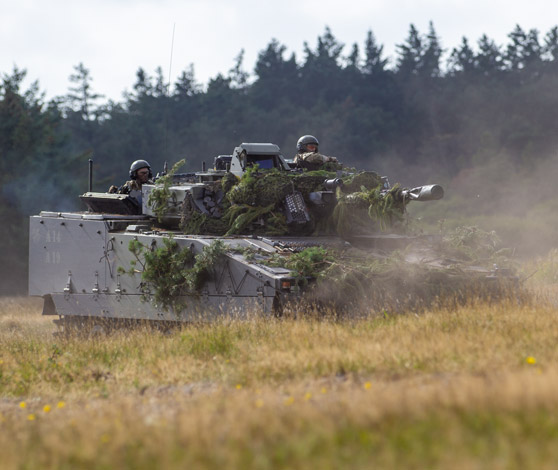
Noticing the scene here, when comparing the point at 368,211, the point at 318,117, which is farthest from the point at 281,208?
the point at 318,117

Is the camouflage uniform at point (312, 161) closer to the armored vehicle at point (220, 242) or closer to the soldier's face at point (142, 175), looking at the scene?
the armored vehicle at point (220, 242)

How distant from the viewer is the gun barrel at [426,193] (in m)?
11.7

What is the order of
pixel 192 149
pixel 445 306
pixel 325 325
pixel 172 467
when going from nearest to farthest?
pixel 172 467, pixel 325 325, pixel 445 306, pixel 192 149

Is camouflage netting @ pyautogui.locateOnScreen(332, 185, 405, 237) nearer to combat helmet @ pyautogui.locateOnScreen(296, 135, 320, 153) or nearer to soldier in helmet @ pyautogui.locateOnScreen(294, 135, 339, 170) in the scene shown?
soldier in helmet @ pyautogui.locateOnScreen(294, 135, 339, 170)

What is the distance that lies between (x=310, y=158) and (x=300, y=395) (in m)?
7.45

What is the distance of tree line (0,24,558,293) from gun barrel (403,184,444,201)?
25742 mm

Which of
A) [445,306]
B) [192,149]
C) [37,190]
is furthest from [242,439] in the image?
[192,149]

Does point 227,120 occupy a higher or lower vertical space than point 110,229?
higher

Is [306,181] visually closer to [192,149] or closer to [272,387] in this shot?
[272,387]

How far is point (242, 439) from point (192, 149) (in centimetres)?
4575

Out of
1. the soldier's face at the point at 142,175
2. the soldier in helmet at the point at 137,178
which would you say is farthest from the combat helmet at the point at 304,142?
the soldier's face at the point at 142,175

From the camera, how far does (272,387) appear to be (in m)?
7.43

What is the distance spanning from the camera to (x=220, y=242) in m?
11.4

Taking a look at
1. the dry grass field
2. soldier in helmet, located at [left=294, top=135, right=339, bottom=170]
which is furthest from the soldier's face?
the dry grass field
